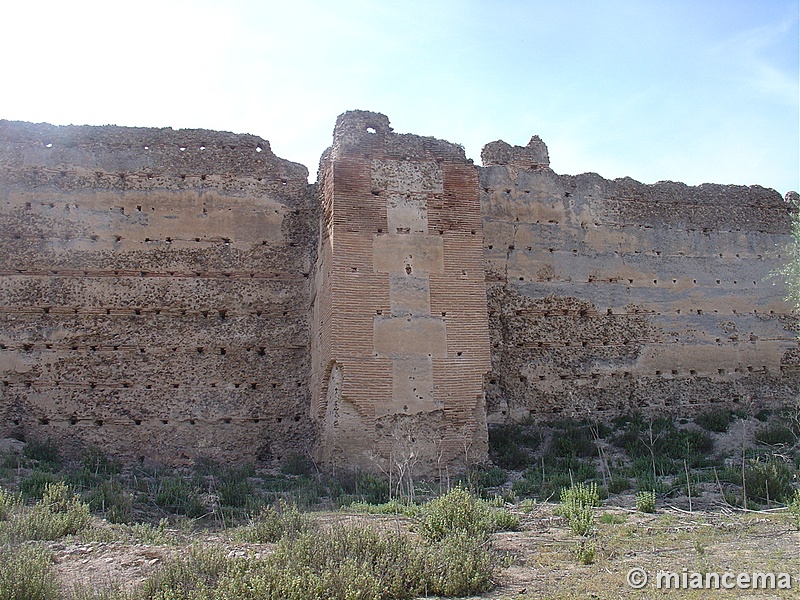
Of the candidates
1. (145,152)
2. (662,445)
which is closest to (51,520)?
(145,152)

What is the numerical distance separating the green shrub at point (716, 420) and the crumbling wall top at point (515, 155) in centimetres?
557

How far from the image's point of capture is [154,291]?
12828mm

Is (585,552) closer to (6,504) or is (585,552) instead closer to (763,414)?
(6,504)

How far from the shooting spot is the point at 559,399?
13.8 metres

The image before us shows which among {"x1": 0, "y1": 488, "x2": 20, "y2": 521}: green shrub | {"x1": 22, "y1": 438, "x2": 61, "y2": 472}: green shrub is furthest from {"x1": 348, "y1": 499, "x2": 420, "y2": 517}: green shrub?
{"x1": 22, "y1": 438, "x2": 61, "y2": 472}: green shrub

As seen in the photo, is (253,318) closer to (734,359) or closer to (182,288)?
(182,288)

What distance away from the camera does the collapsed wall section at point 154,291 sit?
12.2 meters

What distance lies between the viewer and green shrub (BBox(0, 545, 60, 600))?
16.1 feet

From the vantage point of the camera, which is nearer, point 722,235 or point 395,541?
point 395,541

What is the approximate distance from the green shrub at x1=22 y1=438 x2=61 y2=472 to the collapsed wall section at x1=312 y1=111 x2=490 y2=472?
3821mm

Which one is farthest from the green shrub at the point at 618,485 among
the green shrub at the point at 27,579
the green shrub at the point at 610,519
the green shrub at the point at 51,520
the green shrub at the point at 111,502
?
the green shrub at the point at 27,579

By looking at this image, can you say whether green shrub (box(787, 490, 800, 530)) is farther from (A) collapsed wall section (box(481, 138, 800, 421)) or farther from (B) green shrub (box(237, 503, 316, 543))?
(A) collapsed wall section (box(481, 138, 800, 421))

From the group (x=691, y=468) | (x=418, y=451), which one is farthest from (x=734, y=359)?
(x=418, y=451)

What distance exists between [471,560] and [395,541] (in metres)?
0.73
